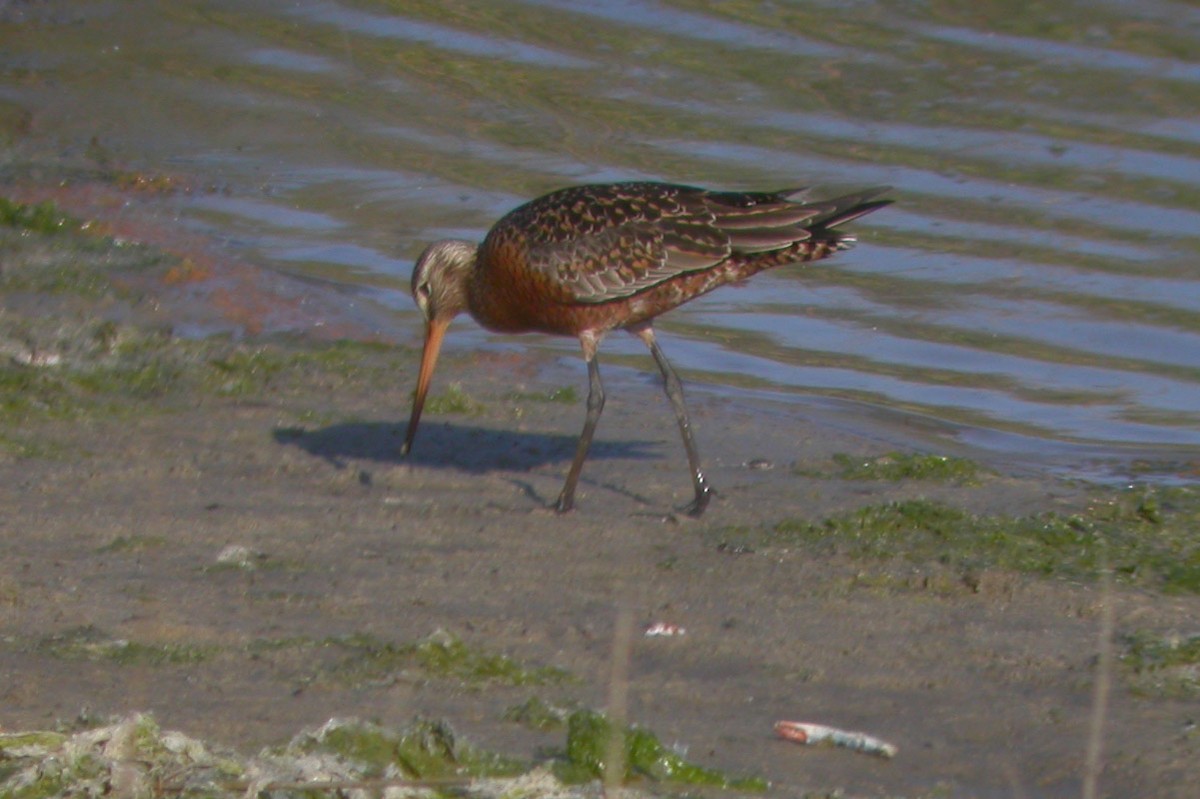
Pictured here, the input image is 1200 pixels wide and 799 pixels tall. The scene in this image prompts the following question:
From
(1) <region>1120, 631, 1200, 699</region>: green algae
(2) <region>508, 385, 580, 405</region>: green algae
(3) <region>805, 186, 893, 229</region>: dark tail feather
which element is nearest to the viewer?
(1) <region>1120, 631, 1200, 699</region>: green algae

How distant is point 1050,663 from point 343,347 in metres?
4.55

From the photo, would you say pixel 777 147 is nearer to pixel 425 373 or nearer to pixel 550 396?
pixel 550 396

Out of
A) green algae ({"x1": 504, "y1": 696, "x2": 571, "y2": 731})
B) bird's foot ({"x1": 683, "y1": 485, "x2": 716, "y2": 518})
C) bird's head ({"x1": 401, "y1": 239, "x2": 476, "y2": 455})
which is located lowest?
bird's foot ({"x1": 683, "y1": 485, "x2": 716, "y2": 518})

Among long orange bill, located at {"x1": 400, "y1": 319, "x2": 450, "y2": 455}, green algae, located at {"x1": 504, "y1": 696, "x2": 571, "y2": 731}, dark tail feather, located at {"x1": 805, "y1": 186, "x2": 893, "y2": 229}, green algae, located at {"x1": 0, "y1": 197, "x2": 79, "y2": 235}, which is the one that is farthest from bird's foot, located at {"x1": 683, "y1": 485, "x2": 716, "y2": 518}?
green algae, located at {"x1": 0, "y1": 197, "x2": 79, "y2": 235}

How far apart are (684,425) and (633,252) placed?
671 mm

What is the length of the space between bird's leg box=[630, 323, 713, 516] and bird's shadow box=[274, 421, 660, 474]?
1.42 feet

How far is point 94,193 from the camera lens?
10.9m

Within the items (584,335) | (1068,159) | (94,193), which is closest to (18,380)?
(584,335)

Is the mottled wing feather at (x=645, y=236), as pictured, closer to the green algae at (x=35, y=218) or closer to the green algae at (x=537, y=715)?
the green algae at (x=537, y=715)

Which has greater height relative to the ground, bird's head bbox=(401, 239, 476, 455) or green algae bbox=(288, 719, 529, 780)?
bird's head bbox=(401, 239, 476, 455)

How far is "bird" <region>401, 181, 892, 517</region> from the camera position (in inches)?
277

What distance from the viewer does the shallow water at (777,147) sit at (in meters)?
8.98

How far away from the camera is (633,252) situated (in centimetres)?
710

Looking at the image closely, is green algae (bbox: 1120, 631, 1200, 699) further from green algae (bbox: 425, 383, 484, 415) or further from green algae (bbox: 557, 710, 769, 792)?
green algae (bbox: 425, 383, 484, 415)
